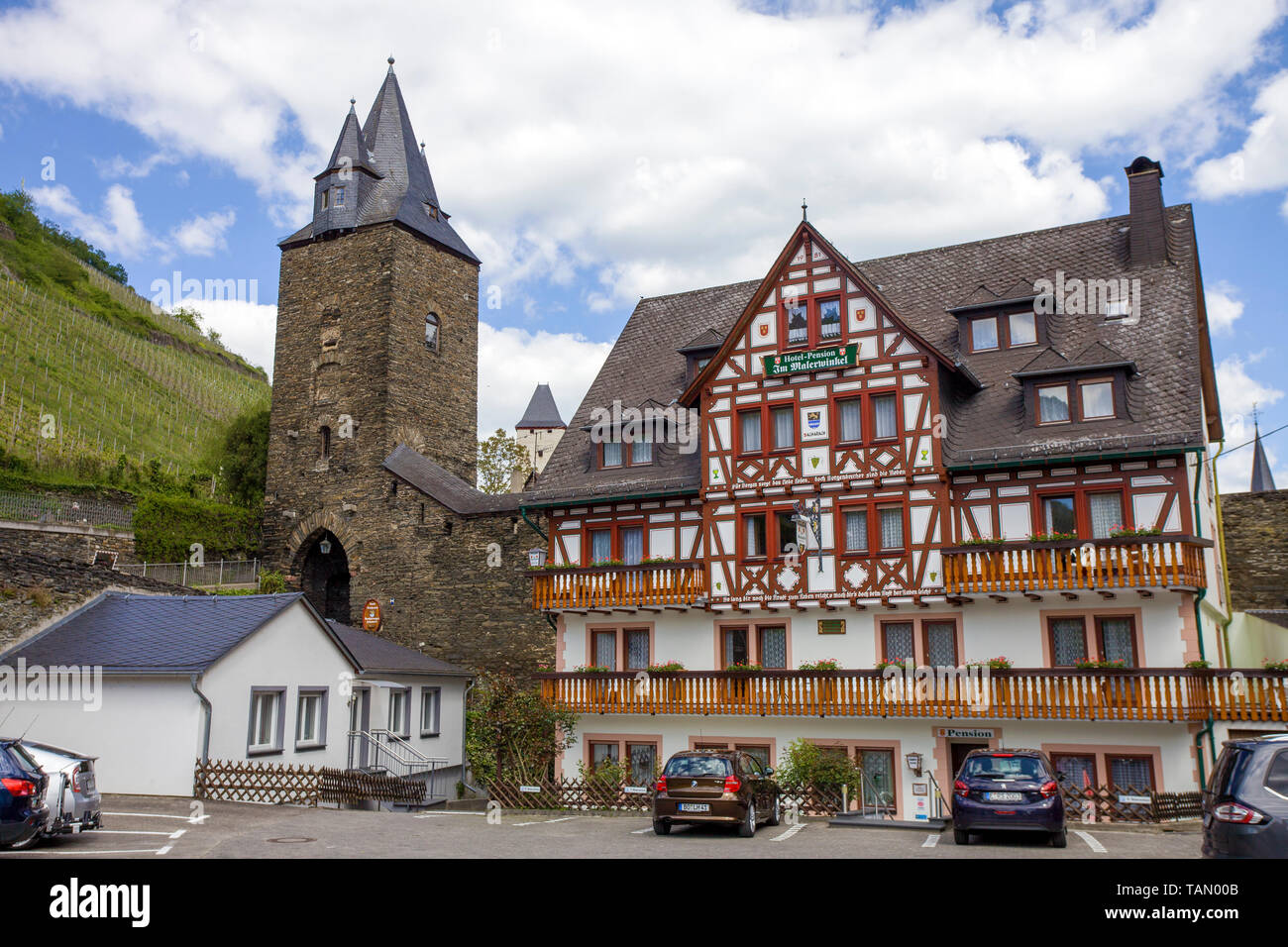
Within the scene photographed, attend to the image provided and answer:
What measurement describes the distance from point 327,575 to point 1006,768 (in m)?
32.4

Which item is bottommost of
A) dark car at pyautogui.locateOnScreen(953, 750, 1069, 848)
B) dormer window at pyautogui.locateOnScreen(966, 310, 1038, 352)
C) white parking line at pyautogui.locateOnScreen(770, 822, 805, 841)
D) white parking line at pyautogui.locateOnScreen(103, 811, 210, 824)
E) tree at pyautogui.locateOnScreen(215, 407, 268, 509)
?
white parking line at pyautogui.locateOnScreen(770, 822, 805, 841)

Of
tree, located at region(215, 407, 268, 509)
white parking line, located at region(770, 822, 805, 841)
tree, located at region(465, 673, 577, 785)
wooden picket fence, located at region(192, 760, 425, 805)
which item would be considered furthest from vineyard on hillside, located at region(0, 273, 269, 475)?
white parking line, located at region(770, 822, 805, 841)

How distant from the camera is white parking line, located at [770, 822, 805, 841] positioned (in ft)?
56.1

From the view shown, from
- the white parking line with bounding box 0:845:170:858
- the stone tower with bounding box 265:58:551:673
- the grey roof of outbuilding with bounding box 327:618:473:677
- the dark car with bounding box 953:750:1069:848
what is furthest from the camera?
the stone tower with bounding box 265:58:551:673

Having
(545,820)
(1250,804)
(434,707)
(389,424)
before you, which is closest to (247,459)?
(389,424)

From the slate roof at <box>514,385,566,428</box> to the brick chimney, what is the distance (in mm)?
60200

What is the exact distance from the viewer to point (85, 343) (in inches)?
2896

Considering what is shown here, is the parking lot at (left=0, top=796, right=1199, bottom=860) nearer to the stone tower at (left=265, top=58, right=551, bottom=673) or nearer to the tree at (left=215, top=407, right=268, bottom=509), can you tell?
the stone tower at (left=265, top=58, right=551, bottom=673)

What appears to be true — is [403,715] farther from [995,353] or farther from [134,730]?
[995,353]

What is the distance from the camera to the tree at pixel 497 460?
6350cm

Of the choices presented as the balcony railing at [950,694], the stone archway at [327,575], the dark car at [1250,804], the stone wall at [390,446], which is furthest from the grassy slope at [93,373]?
the dark car at [1250,804]

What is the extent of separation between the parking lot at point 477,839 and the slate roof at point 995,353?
8.30 meters

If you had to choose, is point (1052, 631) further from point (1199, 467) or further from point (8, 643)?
point (8, 643)
